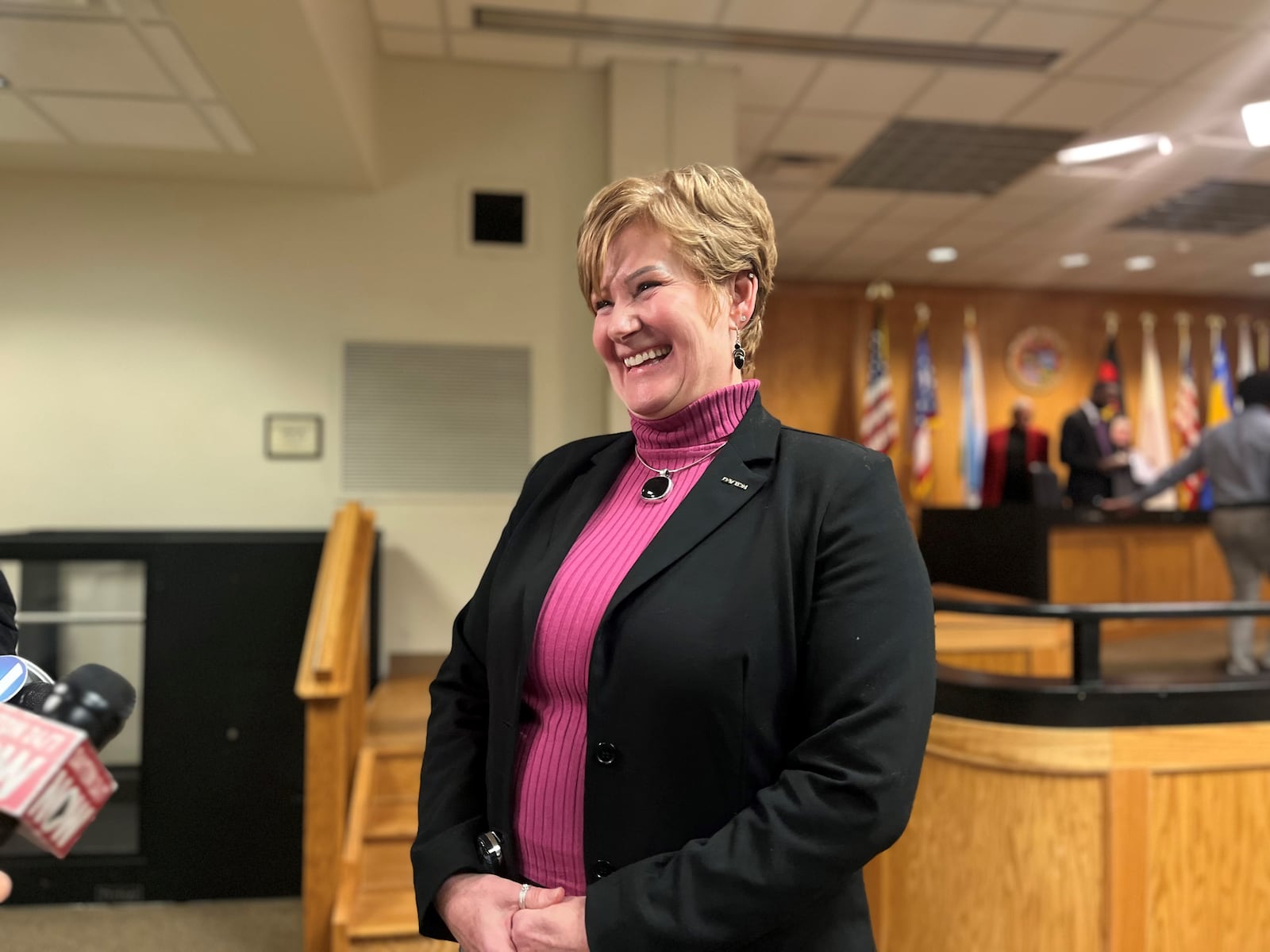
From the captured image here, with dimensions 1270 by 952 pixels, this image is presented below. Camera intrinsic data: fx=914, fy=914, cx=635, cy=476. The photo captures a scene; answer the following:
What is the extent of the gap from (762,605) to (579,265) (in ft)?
1.66

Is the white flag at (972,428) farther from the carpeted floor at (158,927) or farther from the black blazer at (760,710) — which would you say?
the black blazer at (760,710)

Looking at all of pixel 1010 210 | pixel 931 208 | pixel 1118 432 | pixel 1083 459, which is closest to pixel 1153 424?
pixel 1118 432

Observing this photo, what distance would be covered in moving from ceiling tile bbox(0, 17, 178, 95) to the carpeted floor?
10.1 ft

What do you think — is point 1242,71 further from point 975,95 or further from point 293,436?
point 293,436

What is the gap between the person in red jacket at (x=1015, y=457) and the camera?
7617mm

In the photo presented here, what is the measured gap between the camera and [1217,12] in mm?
3838

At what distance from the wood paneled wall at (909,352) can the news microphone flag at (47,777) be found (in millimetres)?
8353

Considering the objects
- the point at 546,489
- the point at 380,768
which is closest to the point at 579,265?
the point at 546,489

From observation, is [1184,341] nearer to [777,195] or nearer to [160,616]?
[777,195]

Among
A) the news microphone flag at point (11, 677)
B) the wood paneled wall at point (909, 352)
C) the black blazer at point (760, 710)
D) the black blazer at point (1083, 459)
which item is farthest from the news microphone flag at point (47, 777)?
the wood paneled wall at point (909, 352)

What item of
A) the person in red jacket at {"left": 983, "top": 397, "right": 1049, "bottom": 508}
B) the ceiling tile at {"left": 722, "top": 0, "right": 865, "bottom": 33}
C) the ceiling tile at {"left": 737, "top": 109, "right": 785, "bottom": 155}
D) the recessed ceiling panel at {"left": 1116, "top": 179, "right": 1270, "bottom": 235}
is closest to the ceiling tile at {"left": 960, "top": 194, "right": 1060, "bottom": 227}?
the recessed ceiling panel at {"left": 1116, "top": 179, "right": 1270, "bottom": 235}

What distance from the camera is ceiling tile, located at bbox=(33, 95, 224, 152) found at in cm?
359

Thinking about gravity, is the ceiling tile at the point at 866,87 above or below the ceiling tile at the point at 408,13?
below

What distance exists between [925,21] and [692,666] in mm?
3841
